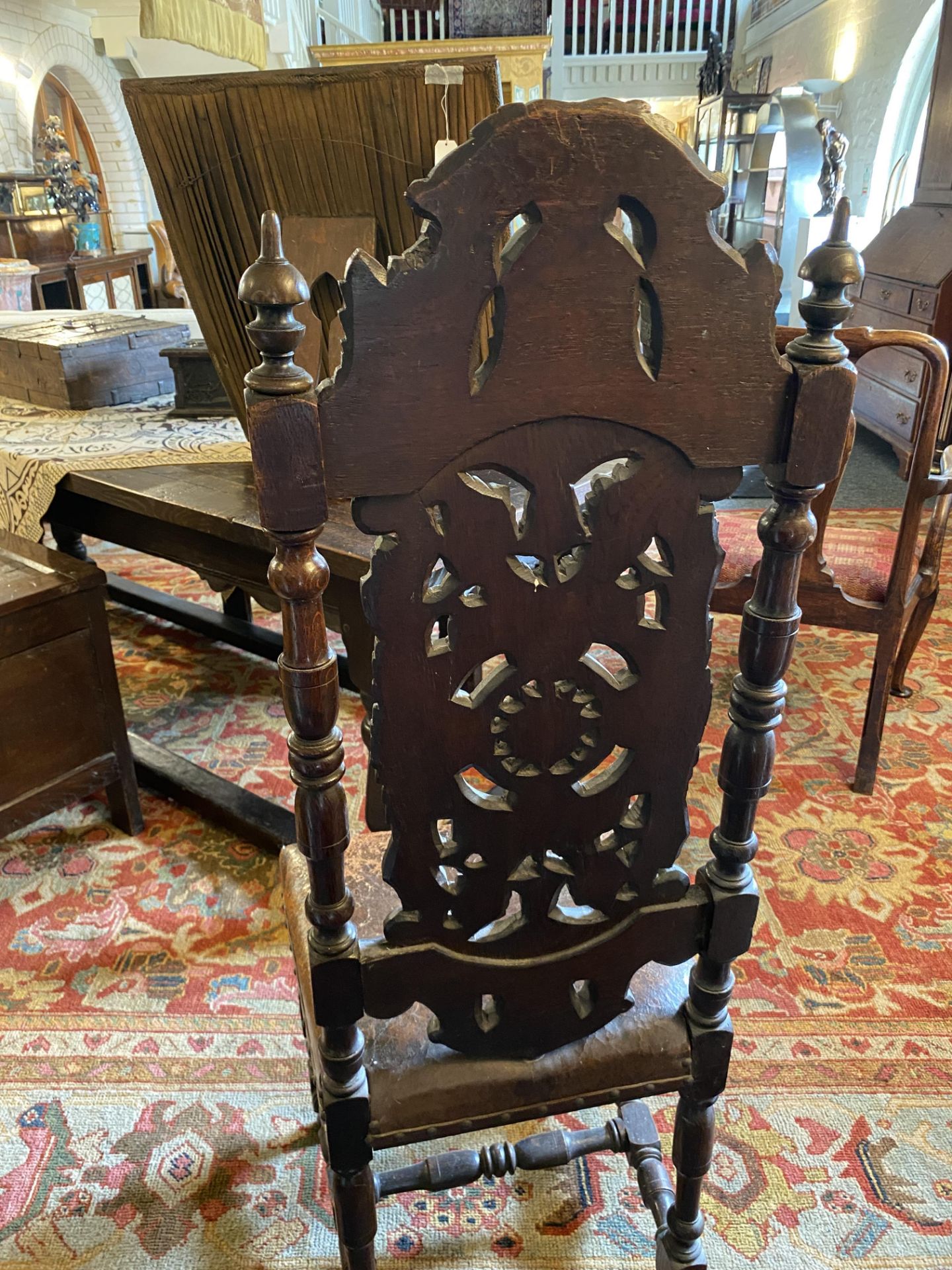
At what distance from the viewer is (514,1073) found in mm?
955

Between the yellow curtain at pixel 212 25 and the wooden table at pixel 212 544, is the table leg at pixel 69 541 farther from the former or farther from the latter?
the yellow curtain at pixel 212 25

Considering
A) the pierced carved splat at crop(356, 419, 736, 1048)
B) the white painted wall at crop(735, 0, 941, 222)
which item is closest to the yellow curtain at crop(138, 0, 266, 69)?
the pierced carved splat at crop(356, 419, 736, 1048)

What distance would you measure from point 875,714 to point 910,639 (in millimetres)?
493

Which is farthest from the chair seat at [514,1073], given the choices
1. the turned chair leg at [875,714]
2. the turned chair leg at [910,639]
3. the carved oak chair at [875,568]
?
the turned chair leg at [910,639]

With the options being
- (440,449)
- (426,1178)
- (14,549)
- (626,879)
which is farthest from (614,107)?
(14,549)

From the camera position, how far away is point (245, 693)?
283 cm

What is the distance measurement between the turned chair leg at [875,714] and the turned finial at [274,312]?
1874 millimetres

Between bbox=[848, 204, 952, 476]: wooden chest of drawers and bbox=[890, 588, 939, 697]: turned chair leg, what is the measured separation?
2005 millimetres

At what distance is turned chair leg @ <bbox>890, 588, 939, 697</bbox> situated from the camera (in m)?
2.53

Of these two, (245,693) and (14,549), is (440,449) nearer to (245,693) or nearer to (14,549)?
(14,549)

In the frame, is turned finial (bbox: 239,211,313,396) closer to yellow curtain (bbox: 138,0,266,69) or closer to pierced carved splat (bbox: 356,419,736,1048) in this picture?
pierced carved splat (bbox: 356,419,736,1048)

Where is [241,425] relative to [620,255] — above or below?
below

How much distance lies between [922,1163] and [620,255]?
57.3 inches

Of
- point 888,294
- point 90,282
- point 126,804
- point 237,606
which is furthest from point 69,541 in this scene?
point 90,282
